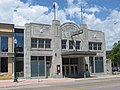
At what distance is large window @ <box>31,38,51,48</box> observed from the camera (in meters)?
40.2

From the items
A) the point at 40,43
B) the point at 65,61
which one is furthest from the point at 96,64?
the point at 40,43

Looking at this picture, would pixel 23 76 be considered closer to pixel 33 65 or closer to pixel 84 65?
pixel 33 65

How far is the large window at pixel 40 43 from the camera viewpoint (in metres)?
40.2

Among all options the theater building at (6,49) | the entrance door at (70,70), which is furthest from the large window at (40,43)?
the entrance door at (70,70)

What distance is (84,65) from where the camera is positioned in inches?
1780

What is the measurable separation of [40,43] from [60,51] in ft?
13.0

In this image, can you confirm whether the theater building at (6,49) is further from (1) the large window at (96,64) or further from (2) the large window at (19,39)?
(1) the large window at (96,64)

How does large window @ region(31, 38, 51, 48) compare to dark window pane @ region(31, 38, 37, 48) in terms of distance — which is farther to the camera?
large window @ region(31, 38, 51, 48)

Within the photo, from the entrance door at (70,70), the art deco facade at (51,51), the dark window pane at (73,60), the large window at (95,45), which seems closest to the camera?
the art deco facade at (51,51)

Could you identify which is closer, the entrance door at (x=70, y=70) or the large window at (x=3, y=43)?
the large window at (x=3, y=43)

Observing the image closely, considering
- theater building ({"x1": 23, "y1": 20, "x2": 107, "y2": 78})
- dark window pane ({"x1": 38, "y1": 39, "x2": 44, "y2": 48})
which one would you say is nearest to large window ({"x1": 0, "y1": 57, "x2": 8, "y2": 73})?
theater building ({"x1": 23, "y1": 20, "x2": 107, "y2": 78})

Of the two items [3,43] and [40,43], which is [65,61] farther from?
[3,43]

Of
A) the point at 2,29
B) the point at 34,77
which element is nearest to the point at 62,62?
the point at 34,77

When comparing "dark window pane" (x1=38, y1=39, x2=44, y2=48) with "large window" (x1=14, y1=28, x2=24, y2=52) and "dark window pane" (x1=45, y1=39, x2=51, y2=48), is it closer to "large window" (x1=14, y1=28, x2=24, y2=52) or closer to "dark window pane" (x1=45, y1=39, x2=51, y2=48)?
"dark window pane" (x1=45, y1=39, x2=51, y2=48)
